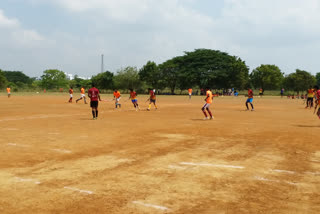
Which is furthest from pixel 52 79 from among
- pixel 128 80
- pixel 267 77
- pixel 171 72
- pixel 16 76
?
pixel 267 77

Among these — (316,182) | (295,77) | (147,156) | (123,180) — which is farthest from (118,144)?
(295,77)

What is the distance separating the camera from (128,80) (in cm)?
8169

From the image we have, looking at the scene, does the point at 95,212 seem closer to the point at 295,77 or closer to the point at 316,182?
the point at 316,182

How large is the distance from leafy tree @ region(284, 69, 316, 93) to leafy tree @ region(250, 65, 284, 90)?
3643 millimetres

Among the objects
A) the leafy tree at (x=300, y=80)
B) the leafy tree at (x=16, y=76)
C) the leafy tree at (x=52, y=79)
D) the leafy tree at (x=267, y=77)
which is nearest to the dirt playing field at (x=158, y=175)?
the leafy tree at (x=300, y=80)

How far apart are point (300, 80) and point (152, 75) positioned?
3560cm

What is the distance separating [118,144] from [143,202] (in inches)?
177

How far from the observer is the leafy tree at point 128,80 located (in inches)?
3204

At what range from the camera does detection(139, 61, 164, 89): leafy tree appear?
76250mm

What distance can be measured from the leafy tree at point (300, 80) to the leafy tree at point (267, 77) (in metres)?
3.64

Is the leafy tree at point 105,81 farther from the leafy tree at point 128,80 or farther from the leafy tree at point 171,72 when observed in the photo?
the leafy tree at point 171,72

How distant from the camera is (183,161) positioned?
6.52m

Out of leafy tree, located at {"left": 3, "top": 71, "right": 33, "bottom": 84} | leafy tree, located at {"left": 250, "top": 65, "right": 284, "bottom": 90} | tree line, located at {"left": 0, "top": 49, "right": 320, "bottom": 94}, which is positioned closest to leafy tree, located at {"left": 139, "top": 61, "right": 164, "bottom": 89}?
tree line, located at {"left": 0, "top": 49, "right": 320, "bottom": 94}

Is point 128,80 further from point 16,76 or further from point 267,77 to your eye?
point 16,76
